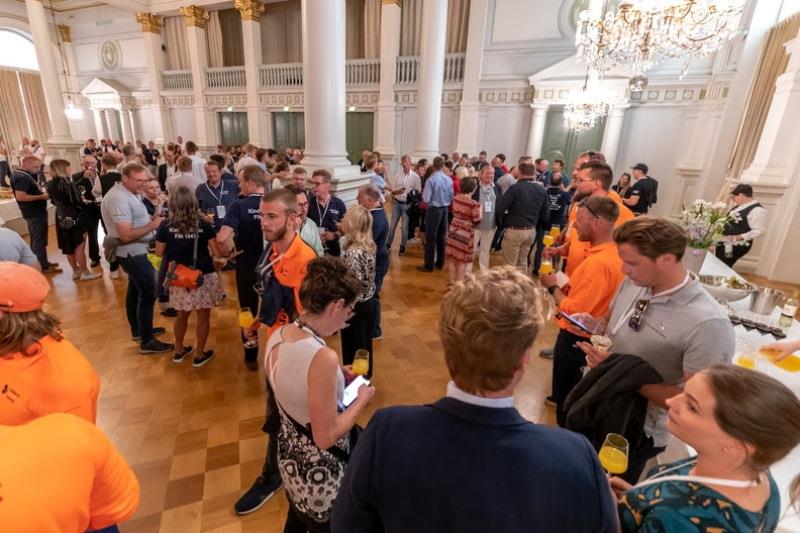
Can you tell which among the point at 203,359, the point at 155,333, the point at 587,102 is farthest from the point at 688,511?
the point at 587,102

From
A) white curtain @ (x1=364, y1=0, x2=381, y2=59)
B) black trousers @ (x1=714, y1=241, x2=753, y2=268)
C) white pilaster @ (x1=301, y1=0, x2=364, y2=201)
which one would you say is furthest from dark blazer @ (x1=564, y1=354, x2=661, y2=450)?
white curtain @ (x1=364, y1=0, x2=381, y2=59)

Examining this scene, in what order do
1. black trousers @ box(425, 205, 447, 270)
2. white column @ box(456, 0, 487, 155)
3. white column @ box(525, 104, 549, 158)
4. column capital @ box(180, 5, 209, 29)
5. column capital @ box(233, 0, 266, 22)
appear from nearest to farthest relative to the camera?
black trousers @ box(425, 205, 447, 270) → white column @ box(525, 104, 549, 158) → white column @ box(456, 0, 487, 155) → column capital @ box(233, 0, 266, 22) → column capital @ box(180, 5, 209, 29)

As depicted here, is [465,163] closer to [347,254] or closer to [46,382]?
[347,254]

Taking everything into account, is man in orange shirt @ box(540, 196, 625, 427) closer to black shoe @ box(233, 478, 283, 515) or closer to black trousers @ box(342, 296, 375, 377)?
black trousers @ box(342, 296, 375, 377)

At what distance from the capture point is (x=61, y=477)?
0.77 m

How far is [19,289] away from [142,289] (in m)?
2.32

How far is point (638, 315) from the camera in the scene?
1.54 metres

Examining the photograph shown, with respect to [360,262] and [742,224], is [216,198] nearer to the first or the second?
[360,262]

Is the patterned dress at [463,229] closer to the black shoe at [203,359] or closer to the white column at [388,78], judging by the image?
the black shoe at [203,359]

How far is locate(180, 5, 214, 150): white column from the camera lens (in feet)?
39.8

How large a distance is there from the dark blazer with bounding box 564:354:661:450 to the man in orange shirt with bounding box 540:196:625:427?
1.59 ft

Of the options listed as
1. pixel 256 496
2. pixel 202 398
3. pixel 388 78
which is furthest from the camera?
pixel 388 78

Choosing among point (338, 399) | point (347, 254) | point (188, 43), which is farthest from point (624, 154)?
point (188, 43)

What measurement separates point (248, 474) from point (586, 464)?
2.14 m
